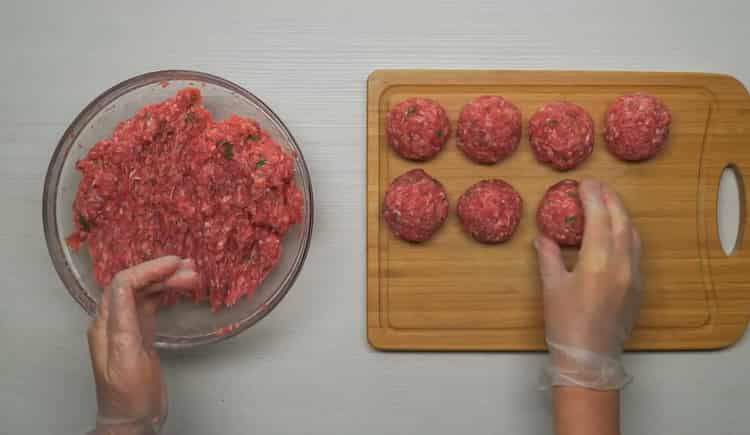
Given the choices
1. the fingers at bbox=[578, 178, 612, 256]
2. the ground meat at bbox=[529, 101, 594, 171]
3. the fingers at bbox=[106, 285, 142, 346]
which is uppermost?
the ground meat at bbox=[529, 101, 594, 171]

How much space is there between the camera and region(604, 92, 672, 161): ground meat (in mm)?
1844

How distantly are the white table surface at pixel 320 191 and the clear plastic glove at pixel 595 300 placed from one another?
0.59 feet

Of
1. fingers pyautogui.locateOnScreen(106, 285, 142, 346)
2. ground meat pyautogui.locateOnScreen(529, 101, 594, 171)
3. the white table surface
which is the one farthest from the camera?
the white table surface

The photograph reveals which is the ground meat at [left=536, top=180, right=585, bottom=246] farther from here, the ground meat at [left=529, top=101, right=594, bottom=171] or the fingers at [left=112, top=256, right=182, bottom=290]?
the fingers at [left=112, top=256, right=182, bottom=290]

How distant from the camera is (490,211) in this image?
5.99 ft

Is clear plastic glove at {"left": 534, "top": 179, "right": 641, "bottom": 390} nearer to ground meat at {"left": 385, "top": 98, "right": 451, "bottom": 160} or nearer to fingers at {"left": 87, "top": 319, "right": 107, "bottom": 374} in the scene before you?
ground meat at {"left": 385, "top": 98, "right": 451, "bottom": 160}

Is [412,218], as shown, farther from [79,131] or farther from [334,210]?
[79,131]

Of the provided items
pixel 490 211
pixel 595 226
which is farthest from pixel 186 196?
pixel 595 226

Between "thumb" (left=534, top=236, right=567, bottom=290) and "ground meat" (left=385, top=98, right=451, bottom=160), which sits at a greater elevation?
"ground meat" (left=385, top=98, right=451, bottom=160)

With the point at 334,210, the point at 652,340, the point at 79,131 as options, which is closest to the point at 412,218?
the point at 334,210

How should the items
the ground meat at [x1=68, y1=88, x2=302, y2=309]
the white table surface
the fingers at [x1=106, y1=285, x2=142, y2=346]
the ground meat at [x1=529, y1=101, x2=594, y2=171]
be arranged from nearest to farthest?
the fingers at [x1=106, y1=285, x2=142, y2=346] < the ground meat at [x1=68, y1=88, x2=302, y2=309] < the ground meat at [x1=529, y1=101, x2=594, y2=171] < the white table surface

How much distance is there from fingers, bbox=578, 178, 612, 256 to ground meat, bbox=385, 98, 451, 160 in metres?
0.48

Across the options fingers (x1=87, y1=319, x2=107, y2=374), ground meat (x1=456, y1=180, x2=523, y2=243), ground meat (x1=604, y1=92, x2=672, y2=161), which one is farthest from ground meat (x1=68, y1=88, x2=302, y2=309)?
ground meat (x1=604, y1=92, x2=672, y2=161)

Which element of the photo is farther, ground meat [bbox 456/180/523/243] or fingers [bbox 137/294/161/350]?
ground meat [bbox 456/180/523/243]
